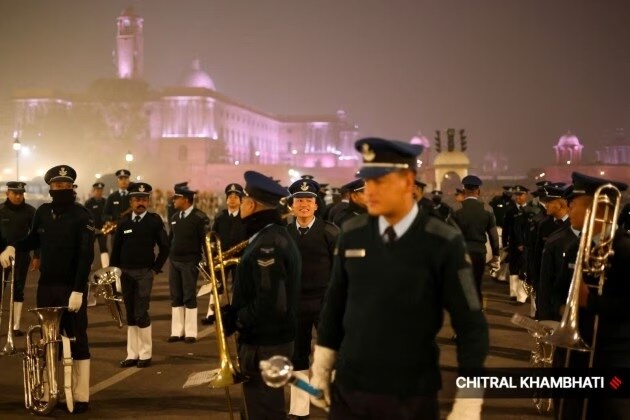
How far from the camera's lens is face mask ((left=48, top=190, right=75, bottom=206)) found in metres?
8.09

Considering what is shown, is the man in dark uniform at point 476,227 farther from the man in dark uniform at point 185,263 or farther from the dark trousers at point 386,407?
the dark trousers at point 386,407

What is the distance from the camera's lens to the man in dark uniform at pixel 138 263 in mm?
10273

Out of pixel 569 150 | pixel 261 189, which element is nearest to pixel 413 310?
pixel 261 189

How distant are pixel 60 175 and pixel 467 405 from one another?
5.69 m

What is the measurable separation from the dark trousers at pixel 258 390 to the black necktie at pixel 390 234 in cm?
216

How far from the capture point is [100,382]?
9.33m

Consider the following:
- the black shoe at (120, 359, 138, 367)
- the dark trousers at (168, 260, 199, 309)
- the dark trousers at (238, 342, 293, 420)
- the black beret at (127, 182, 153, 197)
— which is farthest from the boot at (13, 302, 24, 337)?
the dark trousers at (238, 342, 293, 420)

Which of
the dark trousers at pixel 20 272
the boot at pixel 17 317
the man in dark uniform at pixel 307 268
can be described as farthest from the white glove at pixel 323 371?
the dark trousers at pixel 20 272

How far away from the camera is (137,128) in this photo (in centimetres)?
10919

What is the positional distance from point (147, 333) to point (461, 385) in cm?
712

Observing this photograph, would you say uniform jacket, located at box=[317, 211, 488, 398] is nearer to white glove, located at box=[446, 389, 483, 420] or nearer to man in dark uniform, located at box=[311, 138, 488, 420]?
man in dark uniform, located at box=[311, 138, 488, 420]

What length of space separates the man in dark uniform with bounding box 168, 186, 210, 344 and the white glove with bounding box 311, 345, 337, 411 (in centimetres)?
803

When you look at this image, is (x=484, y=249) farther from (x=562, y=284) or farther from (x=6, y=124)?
(x=6, y=124)

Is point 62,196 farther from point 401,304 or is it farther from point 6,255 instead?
point 401,304
